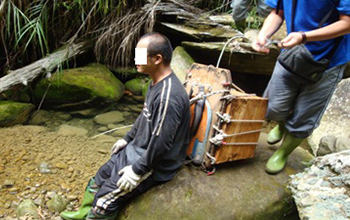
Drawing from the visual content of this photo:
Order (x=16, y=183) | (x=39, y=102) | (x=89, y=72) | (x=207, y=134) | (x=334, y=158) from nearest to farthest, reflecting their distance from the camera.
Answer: (x=334, y=158), (x=207, y=134), (x=16, y=183), (x=39, y=102), (x=89, y=72)

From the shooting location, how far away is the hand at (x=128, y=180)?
1801 millimetres

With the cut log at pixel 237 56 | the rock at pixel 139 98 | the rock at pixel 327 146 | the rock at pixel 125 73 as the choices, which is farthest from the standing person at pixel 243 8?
the rock at pixel 125 73

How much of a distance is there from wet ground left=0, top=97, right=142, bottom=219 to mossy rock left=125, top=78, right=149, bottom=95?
2.84ft

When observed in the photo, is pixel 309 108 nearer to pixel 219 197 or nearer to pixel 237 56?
pixel 219 197

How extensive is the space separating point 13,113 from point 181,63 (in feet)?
7.76

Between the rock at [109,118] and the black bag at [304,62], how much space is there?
8.83 feet

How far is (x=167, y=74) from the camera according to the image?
1.90 metres

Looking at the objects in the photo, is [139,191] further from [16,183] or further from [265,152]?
[16,183]

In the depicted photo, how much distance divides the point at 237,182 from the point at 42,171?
1.98 meters

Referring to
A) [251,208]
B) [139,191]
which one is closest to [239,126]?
[251,208]

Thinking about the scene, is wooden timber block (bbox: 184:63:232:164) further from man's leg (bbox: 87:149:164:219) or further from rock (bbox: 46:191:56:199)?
rock (bbox: 46:191:56:199)

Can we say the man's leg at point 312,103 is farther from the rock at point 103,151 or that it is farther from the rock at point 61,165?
the rock at point 61,165

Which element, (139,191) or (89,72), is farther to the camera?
(89,72)

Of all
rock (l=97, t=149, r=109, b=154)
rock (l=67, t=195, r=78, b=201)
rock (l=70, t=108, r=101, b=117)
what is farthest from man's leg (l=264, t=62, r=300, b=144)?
rock (l=70, t=108, r=101, b=117)
